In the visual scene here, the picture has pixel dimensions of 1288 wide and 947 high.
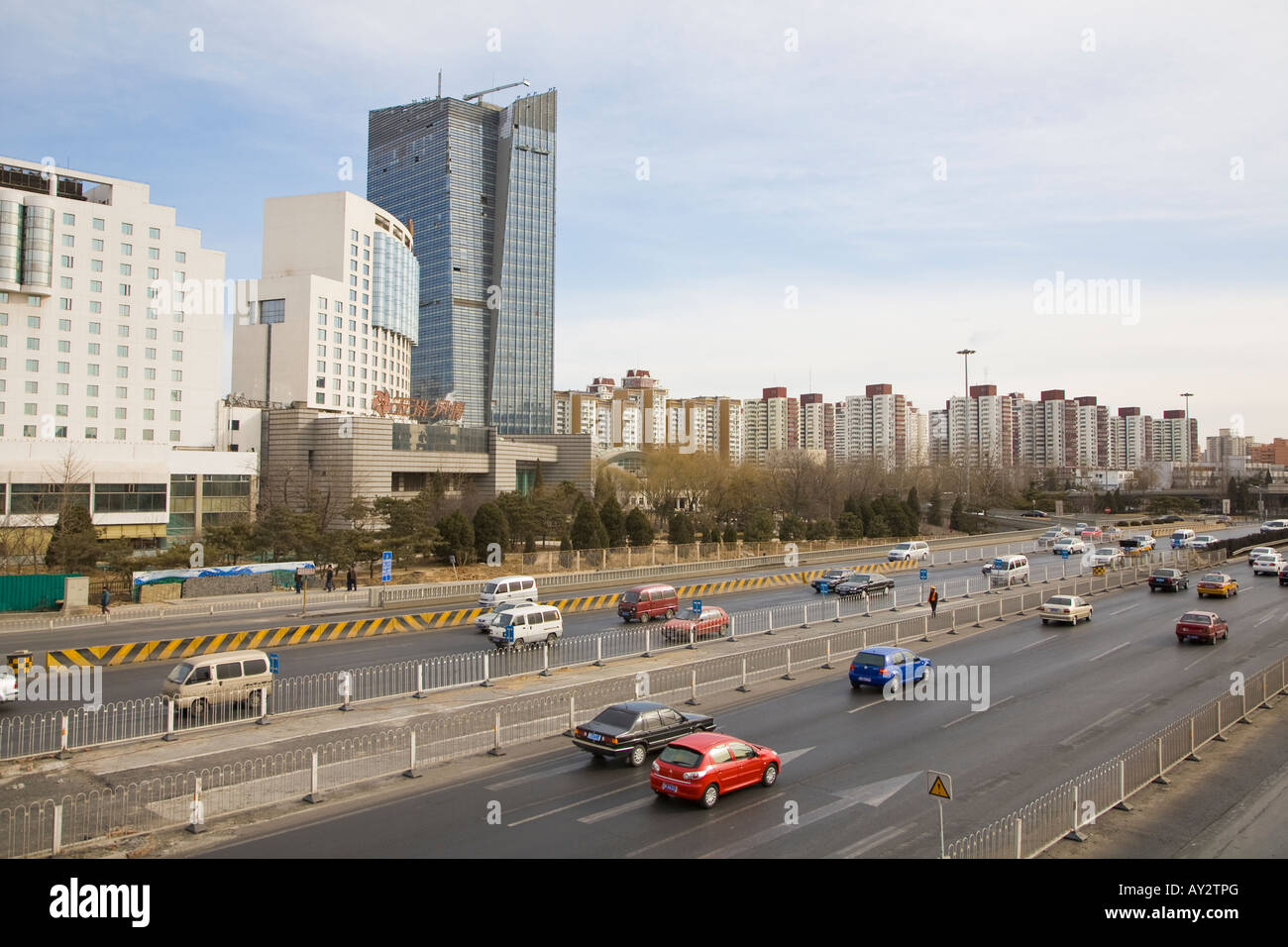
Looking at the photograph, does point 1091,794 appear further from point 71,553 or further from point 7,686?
point 71,553

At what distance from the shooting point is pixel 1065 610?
108 feet

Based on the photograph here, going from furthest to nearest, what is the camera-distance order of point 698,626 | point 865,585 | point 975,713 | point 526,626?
point 865,585 < point 698,626 < point 526,626 < point 975,713

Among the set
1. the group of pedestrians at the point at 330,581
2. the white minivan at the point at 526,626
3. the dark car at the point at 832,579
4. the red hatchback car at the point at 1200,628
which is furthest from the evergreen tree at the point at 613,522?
the red hatchback car at the point at 1200,628

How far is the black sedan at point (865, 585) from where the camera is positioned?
1542 inches

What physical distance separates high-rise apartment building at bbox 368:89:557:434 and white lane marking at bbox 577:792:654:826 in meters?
132

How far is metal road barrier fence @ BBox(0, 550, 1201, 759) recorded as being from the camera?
684 inches

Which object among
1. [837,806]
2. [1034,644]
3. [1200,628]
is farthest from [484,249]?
[837,806]

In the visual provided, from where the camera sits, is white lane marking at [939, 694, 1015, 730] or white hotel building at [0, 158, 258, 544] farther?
white hotel building at [0, 158, 258, 544]

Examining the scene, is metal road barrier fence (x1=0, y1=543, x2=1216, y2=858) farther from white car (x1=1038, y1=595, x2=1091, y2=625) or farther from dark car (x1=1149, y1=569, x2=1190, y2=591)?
dark car (x1=1149, y1=569, x2=1190, y2=591)

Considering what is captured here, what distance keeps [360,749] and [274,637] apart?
14833 mm

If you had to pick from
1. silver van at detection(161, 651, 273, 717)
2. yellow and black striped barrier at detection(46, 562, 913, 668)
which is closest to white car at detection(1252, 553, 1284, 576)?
yellow and black striped barrier at detection(46, 562, 913, 668)
